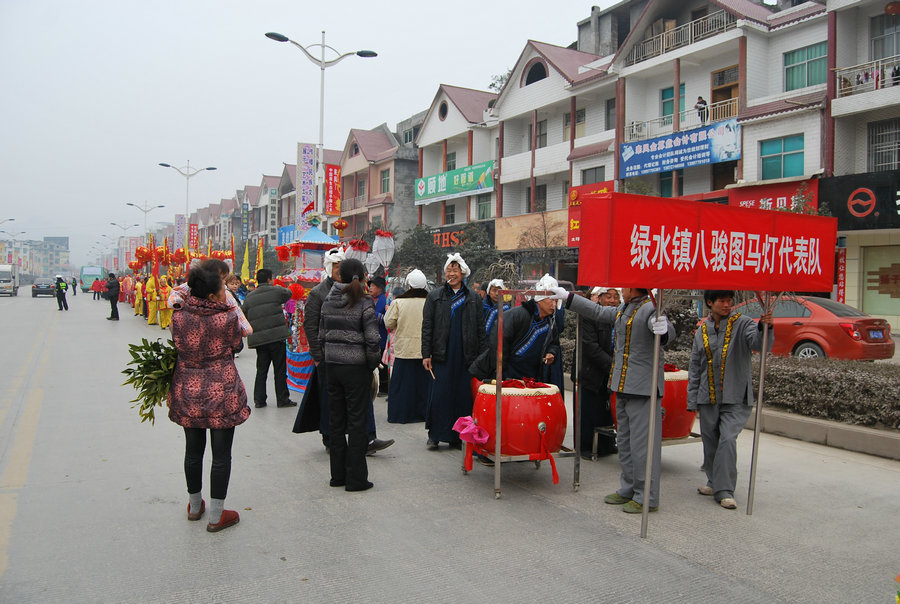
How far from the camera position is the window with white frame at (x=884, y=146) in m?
19.0

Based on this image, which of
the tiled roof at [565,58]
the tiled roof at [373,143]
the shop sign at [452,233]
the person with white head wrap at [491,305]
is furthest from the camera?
the tiled roof at [373,143]

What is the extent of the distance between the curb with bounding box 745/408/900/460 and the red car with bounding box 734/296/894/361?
4.28 m

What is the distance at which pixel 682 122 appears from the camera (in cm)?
2419

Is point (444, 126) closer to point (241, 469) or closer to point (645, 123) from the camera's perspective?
point (645, 123)

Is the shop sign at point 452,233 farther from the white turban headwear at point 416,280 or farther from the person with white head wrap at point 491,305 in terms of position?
the person with white head wrap at point 491,305

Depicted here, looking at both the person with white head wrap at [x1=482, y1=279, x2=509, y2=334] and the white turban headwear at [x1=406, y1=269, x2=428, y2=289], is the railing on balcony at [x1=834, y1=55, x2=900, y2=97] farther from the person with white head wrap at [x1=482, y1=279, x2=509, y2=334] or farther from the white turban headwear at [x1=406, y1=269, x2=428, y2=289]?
the person with white head wrap at [x1=482, y1=279, x2=509, y2=334]

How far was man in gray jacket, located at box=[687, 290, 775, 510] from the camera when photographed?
5117 millimetres

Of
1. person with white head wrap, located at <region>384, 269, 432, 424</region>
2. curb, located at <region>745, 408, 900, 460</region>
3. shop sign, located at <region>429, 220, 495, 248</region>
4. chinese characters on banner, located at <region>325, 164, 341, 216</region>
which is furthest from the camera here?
shop sign, located at <region>429, 220, 495, 248</region>

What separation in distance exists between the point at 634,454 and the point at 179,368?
127 inches

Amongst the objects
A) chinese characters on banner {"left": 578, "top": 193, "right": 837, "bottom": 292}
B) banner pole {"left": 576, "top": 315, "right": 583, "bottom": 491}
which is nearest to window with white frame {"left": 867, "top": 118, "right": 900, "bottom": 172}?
chinese characters on banner {"left": 578, "top": 193, "right": 837, "bottom": 292}

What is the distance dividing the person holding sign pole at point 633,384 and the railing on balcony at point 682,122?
65.2 feet

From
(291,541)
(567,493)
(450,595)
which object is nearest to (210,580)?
Result: (291,541)

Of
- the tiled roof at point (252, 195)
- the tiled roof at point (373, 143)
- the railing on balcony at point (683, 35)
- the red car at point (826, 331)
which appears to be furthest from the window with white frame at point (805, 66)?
the tiled roof at point (252, 195)

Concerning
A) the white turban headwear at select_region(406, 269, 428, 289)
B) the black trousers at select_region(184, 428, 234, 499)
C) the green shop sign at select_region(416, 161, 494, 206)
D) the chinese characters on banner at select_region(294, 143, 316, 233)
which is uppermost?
the green shop sign at select_region(416, 161, 494, 206)
